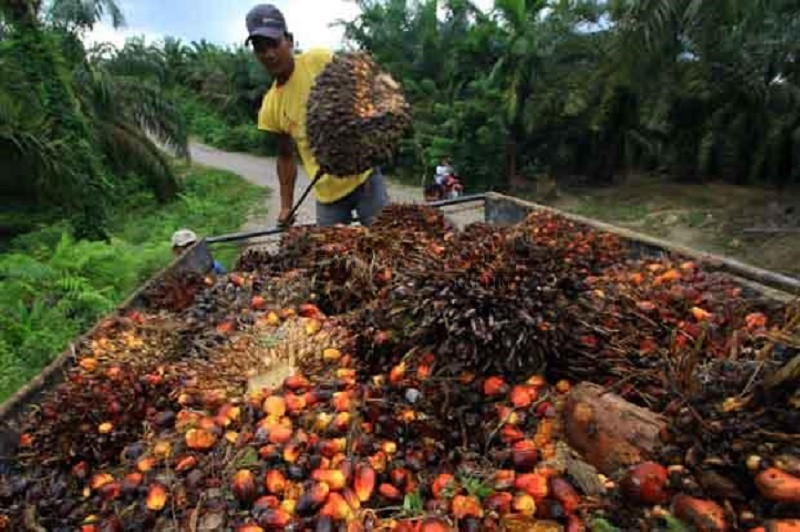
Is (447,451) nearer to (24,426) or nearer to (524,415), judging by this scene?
(524,415)

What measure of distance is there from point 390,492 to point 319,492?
7.9 inches

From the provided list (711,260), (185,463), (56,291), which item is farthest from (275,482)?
(56,291)

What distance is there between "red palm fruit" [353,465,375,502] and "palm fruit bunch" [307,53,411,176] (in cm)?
203

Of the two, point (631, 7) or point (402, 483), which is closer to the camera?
point (402, 483)

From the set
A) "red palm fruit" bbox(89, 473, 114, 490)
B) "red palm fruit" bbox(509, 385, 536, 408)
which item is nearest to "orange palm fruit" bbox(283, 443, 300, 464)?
"red palm fruit" bbox(89, 473, 114, 490)

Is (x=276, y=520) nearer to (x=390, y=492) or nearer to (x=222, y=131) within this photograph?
(x=390, y=492)

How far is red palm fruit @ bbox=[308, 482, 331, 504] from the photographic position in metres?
1.48

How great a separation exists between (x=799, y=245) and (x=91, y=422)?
8878 mm

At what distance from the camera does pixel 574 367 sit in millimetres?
1984

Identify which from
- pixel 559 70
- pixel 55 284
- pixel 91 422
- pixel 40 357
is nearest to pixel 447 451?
pixel 91 422

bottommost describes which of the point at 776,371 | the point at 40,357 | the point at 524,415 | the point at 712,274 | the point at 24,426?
the point at 40,357

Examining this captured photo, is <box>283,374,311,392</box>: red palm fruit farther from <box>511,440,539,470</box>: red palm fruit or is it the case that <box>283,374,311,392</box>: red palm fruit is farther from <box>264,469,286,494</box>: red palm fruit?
<box>511,440,539,470</box>: red palm fruit

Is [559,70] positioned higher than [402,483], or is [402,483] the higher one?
[559,70]

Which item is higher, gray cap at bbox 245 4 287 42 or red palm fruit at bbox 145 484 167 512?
gray cap at bbox 245 4 287 42
